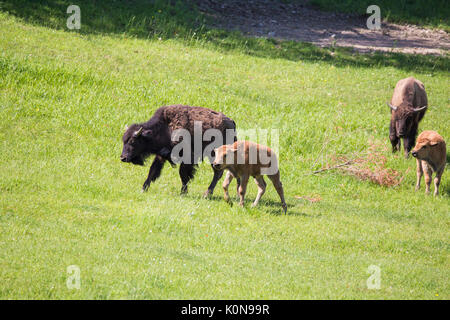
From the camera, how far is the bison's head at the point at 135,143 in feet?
40.9

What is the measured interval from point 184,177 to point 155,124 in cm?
136

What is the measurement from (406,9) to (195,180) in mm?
22365

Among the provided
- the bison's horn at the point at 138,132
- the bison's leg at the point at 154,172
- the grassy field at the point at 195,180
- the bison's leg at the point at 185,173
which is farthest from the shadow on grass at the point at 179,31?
the bison's leg at the point at 185,173

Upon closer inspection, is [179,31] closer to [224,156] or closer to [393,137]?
[393,137]

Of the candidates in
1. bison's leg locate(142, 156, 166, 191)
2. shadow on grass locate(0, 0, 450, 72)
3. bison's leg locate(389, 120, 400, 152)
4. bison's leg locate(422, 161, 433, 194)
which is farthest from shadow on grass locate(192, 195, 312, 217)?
shadow on grass locate(0, 0, 450, 72)

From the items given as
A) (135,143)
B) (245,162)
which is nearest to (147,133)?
(135,143)

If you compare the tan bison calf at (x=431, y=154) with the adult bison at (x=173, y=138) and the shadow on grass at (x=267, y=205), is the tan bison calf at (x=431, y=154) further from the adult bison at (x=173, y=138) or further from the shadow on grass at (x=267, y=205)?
the adult bison at (x=173, y=138)

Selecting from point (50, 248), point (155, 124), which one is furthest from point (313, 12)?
point (50, 248)

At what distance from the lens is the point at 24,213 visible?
31.1 ft

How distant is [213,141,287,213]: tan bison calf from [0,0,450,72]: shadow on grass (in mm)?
13287

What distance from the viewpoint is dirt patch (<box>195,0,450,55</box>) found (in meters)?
26.5

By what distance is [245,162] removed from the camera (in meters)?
11.1

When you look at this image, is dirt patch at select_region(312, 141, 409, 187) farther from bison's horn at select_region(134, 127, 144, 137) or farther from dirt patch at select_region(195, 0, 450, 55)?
dirt patch at select_region(195, 0, 450, 55)

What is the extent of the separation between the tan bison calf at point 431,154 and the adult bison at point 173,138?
16.3ft
